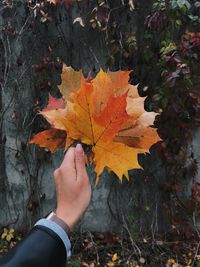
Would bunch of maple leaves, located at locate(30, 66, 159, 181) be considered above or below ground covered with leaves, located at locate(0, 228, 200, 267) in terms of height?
above

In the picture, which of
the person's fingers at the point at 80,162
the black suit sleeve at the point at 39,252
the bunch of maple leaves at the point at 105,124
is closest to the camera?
the black suit sleeve at the point at 39,252

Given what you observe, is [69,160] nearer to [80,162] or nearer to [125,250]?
[80,162]

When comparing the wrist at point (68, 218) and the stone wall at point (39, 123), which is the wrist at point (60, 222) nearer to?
the wrist at point (68, 218)

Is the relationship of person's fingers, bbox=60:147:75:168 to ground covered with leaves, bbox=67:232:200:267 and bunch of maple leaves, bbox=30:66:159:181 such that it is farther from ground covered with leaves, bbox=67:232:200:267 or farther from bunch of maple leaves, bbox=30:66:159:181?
ground covered with leaves, bbox=67:232:200:267

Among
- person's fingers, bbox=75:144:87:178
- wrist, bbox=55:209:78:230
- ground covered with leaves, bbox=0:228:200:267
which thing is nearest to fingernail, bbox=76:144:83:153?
person's fingers, bbox=75:144:87:178

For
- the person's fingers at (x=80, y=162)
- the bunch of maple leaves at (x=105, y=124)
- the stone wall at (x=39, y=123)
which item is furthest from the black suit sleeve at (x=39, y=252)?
the stone wall at (x=39, y=123)

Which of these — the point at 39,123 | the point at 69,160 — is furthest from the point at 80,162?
the point at 39,123
